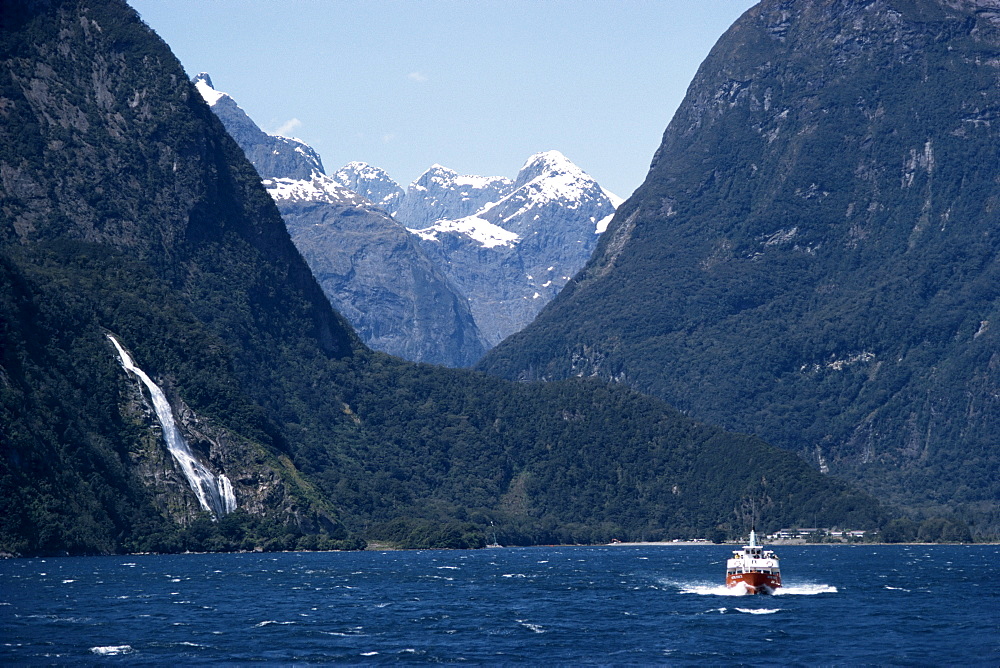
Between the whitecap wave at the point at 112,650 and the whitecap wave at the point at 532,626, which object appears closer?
the whitecap wave at the point at 112,650

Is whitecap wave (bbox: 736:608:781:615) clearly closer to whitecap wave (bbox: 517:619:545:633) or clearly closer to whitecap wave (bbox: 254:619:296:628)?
whitecap wave (bbox: 517:619:545:633)

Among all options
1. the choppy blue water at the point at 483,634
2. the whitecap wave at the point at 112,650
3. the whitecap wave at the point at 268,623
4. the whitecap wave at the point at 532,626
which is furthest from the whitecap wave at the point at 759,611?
the whitecap wave at the point at 112,650

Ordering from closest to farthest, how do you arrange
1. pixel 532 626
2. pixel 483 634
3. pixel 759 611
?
1. pixel 483 634
2. pixel 532 626
3. pixel 759 611

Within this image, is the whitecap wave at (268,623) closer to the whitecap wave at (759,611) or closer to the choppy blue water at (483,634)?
the choppy blue water at (483,634)

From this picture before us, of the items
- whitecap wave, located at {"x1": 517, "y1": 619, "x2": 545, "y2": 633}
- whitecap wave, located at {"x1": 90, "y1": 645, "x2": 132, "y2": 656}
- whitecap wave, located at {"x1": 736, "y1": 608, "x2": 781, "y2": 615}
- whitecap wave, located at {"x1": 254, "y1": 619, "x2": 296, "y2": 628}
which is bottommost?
whitecap wave, located at {"x1": 90, "y1": 645, "x2": 132, "y2": 656}

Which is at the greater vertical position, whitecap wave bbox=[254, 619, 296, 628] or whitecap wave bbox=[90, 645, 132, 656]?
whitecap wave bbox=[254, 619, 296, 628]

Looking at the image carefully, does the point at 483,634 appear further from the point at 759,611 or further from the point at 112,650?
the point at 759,611

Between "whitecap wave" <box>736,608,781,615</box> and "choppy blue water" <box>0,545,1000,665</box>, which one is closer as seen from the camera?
"choppy blue water" <box>0,545,1000,665</box>

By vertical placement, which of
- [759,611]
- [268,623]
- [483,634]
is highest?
[759,611]

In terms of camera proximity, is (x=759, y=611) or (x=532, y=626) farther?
(x=759, y=611)

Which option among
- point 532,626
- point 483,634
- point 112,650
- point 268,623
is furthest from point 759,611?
point 112,650

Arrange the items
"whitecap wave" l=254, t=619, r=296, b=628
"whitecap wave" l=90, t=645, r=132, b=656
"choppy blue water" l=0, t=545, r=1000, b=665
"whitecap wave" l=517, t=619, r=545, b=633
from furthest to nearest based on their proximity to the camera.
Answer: "whitecap wave" l=254, t=619, r=296, b=628
"whitecap wave" l=517, t=619, r=545, b=633
"choppy blue water" l=0, t=545, r=1000, b=665
"whitecap wave" l=90, t=645, r=132, b=656

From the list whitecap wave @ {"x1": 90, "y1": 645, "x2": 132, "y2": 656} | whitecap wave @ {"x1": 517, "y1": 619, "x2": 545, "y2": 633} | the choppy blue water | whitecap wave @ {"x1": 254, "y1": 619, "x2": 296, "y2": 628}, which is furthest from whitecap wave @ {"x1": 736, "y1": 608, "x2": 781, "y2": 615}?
whitecap wave @ {"x1": 90, "y1": 645, "x2": 132, "y2": 656}

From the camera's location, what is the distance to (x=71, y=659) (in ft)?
463
